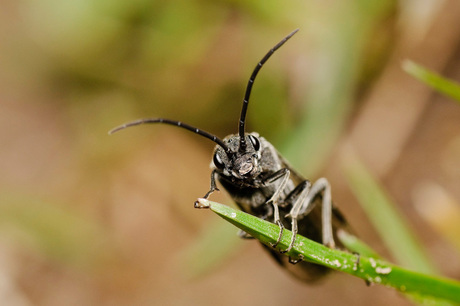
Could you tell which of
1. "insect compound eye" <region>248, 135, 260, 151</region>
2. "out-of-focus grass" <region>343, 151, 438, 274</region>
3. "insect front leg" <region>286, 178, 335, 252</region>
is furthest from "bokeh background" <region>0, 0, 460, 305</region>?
"insect compound eye" <region>248, 135, 260, 151</region>

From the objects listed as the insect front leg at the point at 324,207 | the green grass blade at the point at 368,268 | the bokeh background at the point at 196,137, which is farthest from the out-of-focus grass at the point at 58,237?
the green grass blade at the point at 368,268

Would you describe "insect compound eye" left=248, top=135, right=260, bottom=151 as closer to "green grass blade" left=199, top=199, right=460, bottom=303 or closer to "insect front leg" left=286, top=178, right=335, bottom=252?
"insect front leg" left=286, top=178, right=335, bottom=252

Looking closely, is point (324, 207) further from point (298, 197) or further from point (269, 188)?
point (269, 188)

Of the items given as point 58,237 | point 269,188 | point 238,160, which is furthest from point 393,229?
point 58,237

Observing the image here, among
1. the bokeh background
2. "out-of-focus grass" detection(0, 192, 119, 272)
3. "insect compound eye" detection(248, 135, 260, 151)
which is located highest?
"insect compound eye" detection(248, 135, 260, 151)

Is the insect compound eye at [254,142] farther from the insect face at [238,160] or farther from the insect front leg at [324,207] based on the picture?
the insect front leg at [324,207]

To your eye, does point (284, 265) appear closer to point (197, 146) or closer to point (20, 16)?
point (197, 146)
